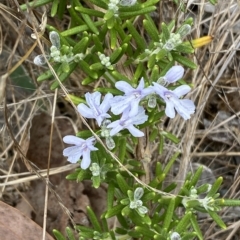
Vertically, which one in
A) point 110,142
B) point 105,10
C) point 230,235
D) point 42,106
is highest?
point 105,10

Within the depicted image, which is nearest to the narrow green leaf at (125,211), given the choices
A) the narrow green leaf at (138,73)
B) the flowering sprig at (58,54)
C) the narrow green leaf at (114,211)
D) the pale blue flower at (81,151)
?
the narrow green leaf at (114,211)

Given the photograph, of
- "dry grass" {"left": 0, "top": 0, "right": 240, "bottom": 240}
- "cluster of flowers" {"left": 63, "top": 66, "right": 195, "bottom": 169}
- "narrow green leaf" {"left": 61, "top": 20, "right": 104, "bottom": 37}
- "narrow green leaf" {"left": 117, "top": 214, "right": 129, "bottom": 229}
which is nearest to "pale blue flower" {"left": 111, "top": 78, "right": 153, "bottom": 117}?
"cluster of flowers" {"left": 63, "top": 66, "right": 195, "bottom": 169}

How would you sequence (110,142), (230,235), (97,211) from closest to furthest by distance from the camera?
(110,142), (230,235), (97,211)

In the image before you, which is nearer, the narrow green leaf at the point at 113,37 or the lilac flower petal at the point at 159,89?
the lilac flower petal at the point at 159,89

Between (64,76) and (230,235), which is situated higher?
(64,76)

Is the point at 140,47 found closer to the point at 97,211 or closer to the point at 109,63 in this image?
the point at 109,63

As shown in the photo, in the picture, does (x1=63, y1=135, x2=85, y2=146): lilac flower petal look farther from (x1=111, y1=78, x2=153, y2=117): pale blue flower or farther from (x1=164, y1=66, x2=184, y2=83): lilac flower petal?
(x1=164, y1=66, x2=184, y2=83): lilac flower petal

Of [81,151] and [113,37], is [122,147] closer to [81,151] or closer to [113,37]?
[81,151]

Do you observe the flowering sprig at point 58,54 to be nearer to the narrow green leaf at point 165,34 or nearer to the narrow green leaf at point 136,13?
the narrow green leaf at point 136,13

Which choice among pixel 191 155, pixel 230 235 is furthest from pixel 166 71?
pixel 230 235
